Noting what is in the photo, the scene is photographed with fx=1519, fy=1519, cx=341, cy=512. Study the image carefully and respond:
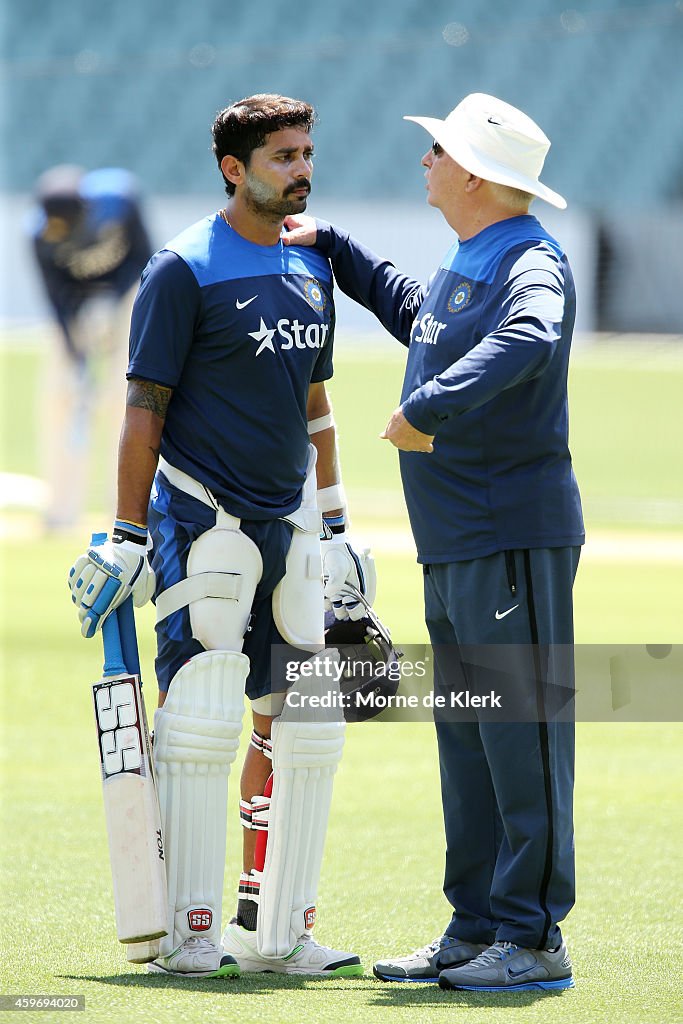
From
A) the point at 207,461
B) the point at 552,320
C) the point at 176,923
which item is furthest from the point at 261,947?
the point at 552,320

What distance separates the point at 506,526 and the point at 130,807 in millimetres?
980

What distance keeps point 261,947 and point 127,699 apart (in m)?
0.64

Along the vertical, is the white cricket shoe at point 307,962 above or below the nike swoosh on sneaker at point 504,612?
below

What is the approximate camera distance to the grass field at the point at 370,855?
3.05m

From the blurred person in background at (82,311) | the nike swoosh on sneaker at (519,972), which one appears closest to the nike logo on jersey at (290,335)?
the nike swoosh on sneaker at (519,972)

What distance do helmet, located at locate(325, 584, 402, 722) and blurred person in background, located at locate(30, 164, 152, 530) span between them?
10.3 meters

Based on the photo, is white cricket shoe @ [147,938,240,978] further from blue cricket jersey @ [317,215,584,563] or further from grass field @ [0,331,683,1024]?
blue cricket jersey @ [317,215,584,563]

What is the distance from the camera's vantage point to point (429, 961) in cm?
334

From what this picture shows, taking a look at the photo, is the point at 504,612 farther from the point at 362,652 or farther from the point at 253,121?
the point at 253,121

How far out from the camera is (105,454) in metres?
18.0

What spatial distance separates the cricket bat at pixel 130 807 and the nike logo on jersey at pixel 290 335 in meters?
0.64

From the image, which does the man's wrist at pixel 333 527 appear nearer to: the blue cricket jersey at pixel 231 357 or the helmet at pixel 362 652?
the helmet at pixel 362 652

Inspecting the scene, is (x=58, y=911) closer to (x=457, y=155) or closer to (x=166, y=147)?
(x=457, y=155)

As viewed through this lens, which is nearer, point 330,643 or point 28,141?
point 330,643
